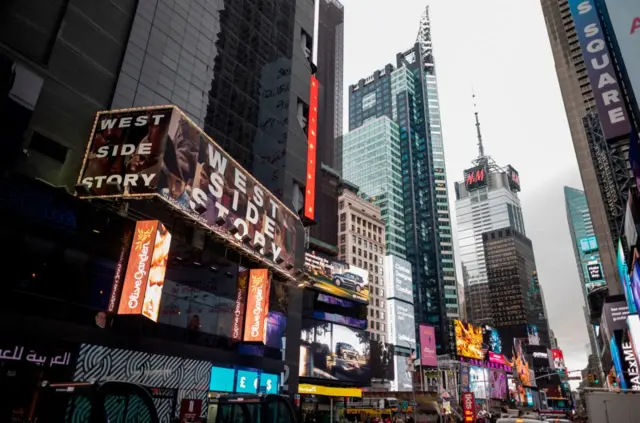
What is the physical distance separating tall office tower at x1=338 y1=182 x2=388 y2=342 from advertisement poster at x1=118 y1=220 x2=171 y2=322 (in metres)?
101

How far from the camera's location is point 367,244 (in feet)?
423

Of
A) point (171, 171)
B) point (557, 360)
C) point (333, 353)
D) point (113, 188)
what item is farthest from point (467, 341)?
point (113, 188)

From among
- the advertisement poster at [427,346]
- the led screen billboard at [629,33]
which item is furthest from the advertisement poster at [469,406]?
the advertisement poster at [427,346]

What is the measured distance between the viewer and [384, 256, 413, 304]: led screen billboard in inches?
4877

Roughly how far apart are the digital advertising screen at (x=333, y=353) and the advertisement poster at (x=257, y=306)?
39614 mm

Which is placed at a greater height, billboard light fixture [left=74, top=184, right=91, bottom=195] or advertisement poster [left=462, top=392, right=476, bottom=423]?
billboard light fixture [left=74, top=184, right=91, bottom=195]

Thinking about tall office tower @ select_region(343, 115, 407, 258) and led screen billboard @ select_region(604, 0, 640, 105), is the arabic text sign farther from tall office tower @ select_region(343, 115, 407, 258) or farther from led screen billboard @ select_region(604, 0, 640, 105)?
tall office tower @ select_region(343, 115, 407, 258)

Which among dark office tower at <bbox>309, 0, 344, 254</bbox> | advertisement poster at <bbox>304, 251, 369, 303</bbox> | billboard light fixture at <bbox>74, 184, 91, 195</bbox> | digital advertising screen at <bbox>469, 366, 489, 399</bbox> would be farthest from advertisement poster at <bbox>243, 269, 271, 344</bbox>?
digital advertising screen at <bbox>469, 366, 489, 399</bbox>

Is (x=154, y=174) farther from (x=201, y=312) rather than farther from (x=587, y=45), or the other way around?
(x=587, y=45)

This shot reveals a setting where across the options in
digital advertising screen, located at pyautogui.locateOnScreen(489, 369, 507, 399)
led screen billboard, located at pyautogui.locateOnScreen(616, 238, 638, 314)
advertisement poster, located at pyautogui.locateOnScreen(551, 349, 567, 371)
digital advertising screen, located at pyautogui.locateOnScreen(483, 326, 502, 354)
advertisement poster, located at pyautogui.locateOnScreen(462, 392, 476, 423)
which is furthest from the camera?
advertisement poster, located at pyautogui.locateOnScreen(551, 349, 567, 371)

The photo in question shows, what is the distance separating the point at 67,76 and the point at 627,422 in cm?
3004

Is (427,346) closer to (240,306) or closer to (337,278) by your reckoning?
(337,278)

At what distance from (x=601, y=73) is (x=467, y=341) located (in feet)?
319

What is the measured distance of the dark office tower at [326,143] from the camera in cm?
11300
